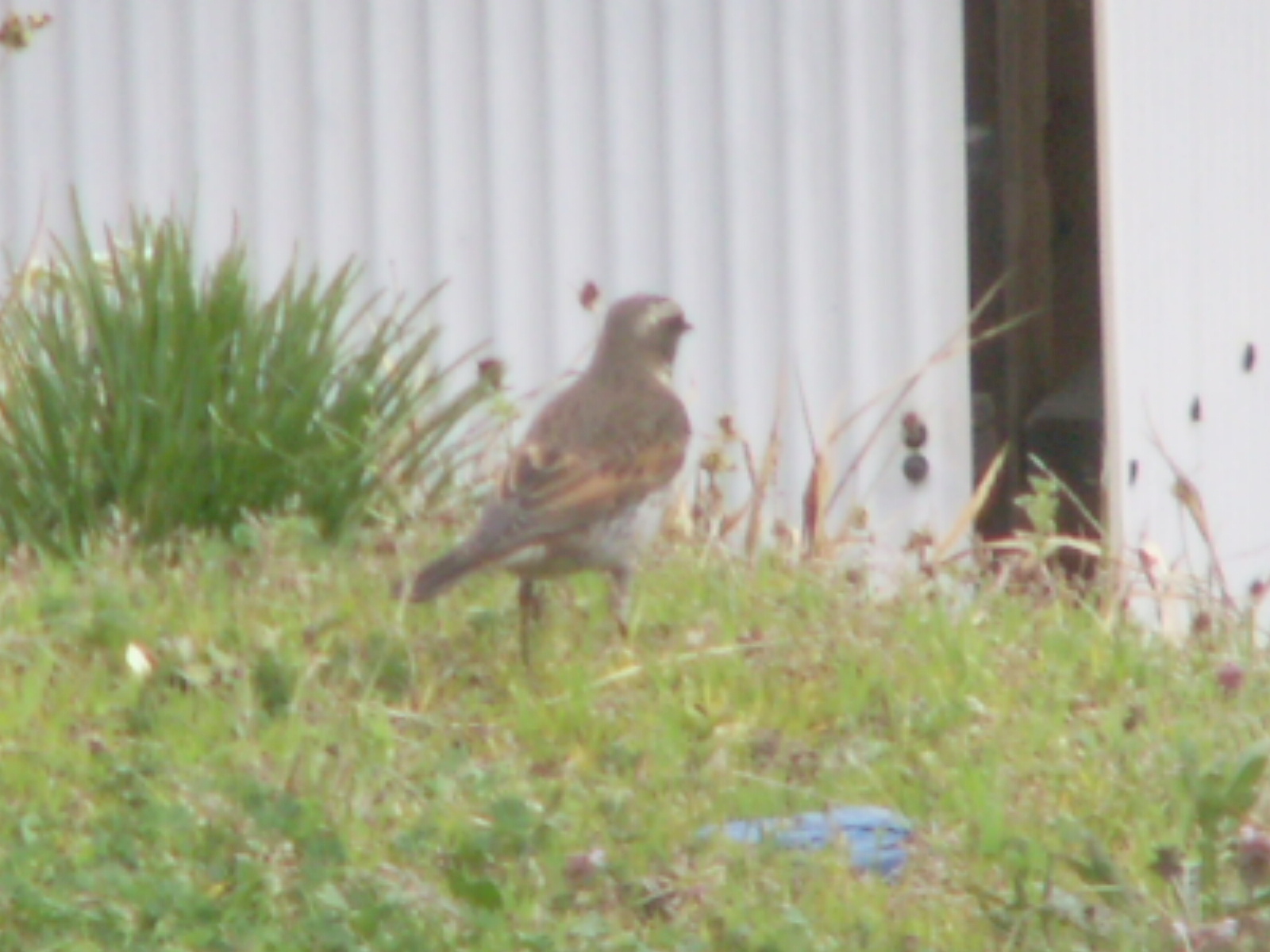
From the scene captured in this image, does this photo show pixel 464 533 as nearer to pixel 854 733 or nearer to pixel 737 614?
pixel 737 614

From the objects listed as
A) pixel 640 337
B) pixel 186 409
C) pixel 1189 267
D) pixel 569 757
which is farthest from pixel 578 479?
pixel 1189 267

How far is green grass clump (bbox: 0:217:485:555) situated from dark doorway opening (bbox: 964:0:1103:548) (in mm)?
2706

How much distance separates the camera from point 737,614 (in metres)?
7.87

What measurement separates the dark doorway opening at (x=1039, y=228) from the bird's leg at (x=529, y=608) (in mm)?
3290

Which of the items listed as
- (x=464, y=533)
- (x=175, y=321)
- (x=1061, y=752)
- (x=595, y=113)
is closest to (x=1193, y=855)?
(x=1061, y=752)

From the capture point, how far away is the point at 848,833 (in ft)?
21.0

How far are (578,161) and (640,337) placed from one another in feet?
7.76

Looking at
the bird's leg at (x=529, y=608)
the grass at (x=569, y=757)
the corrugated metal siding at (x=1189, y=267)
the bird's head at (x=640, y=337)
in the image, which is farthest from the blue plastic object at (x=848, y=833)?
the corrugated metal siding at (x=1189, y=267)

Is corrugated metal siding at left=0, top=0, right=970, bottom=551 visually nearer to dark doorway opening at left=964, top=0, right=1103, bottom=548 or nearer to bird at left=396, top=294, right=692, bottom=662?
Result: dark doorway opening at left=964, top=0, right=1103, bottom=548

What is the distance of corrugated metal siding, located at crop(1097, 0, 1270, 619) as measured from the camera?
35.2 ft

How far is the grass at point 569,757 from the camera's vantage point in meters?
5.86

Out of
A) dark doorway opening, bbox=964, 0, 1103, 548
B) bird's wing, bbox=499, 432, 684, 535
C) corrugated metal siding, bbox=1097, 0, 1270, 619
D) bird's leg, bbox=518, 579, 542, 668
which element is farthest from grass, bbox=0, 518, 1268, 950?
dark doorway opening, bbox=964, 0, 1103, 548

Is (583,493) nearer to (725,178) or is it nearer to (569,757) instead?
(569,757)

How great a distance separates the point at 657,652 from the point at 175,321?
178cm
